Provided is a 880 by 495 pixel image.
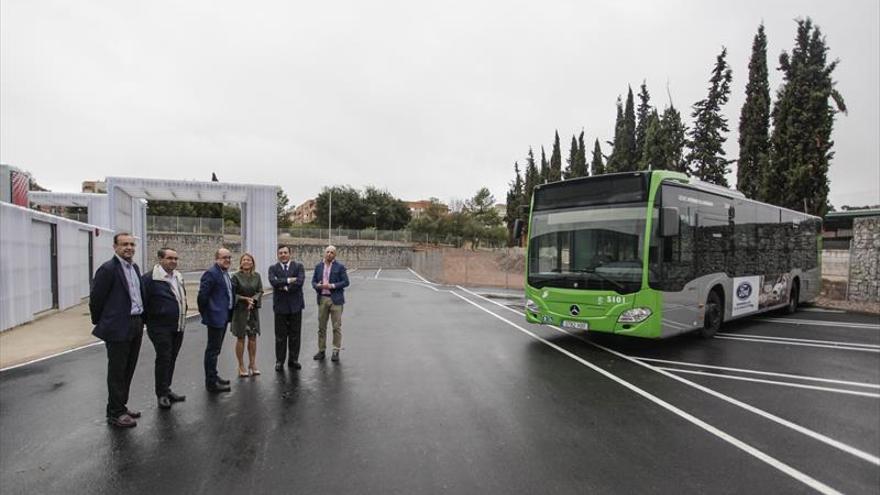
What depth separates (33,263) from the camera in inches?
456

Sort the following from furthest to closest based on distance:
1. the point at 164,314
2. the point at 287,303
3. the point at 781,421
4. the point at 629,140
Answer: the point at 629,140
the point at 287,303
the point at 164,314
the point at 781,421

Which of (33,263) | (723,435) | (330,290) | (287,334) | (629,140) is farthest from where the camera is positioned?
(629,140)

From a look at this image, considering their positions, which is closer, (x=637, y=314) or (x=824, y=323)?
(x=637, y=314)

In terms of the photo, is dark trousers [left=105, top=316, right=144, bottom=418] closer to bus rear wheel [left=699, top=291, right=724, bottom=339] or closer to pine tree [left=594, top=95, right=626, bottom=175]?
bus rear wheel [left=699, top=291, right=724, bottom=339]

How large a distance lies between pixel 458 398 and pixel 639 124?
43.7 m

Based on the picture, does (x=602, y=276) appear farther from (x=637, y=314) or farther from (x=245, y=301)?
(x=245, y=301)

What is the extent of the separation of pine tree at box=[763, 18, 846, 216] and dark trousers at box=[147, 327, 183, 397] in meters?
27.6

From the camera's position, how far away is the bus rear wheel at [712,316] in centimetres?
870

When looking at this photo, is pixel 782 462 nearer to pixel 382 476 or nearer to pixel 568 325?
pixel 382 476

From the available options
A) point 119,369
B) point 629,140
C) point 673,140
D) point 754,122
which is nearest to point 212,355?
point 119,369

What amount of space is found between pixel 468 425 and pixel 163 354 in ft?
11.4

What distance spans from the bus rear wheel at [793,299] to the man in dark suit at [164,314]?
14376mm

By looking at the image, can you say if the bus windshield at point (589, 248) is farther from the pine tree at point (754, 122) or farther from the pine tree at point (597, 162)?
the pine tree at point (597, 162)

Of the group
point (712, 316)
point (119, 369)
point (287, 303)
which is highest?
point (287, 303)
